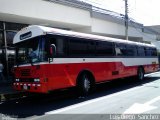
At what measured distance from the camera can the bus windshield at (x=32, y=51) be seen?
9.83 metres

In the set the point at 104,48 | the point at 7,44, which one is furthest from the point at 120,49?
the point at 7,44

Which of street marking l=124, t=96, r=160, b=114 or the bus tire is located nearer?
street marking l=124, t=96, r=160, b=114

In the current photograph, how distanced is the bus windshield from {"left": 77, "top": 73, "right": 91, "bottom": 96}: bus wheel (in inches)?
100

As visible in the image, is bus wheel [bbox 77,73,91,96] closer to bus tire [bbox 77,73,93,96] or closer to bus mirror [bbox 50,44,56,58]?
bus tire [bbox 77,73,93,96]

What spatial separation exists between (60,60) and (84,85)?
2.06m

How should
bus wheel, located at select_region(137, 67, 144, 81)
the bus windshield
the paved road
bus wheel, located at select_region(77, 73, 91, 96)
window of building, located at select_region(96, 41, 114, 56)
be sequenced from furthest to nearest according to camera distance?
bus wheel, located at select_region(137, 67, 144, 81)
window of building, located at select_region(96, 41, 114, 56)
bus wheel, located at select_region(77, 73, 91, 96)
the bus windshield
the paved road

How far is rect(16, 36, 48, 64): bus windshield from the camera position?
9.83 m

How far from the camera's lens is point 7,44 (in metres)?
18.9

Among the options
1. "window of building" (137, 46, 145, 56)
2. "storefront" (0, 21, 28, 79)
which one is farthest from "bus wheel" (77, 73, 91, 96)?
"storefront" (0, 21, 28, 79)

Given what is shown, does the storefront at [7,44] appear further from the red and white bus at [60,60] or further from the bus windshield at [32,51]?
the bus windshield at [32,51]

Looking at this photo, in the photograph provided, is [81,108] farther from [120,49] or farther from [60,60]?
[120,49]

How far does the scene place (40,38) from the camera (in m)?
10.0

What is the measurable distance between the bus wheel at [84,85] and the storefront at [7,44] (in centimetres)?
824

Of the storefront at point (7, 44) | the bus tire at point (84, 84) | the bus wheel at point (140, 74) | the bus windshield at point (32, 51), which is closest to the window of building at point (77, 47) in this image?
the bus tire at point (84, 84)
